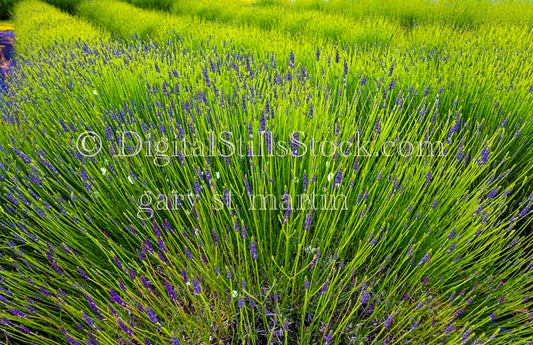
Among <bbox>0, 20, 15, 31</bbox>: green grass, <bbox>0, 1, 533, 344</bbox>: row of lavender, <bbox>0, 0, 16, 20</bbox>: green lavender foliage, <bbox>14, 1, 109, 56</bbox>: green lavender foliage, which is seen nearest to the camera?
<bbox>0, 1, 533, 344</bbox>: row of lavender

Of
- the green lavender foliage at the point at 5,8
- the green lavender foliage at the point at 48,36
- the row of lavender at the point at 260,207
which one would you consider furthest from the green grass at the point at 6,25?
the row of lavender at the point at 260,207

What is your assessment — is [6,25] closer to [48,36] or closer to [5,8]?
[5,8]

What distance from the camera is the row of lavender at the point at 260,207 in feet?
3.76

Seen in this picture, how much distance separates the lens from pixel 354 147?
1620 mm

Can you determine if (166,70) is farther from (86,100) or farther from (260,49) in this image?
(260,49)

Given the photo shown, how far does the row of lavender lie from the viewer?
114 centimetres

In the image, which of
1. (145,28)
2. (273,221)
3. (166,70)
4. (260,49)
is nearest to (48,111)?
(166,70)

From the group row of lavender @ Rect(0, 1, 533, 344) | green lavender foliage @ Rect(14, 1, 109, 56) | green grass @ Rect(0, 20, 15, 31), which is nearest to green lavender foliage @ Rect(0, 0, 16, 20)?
green grass @ Rect(0, 20, 15, 31)

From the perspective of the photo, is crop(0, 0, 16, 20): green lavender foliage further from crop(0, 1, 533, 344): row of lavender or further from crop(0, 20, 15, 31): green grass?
crop(0, 1, 533, 344): row of lavender

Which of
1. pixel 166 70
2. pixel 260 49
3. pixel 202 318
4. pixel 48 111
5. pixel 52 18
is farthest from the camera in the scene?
pixel 52 18

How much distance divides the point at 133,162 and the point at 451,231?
1.69 meters

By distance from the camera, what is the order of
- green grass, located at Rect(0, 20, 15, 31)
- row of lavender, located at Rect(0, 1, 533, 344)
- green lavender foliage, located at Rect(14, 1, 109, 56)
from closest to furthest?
1. row of lavender, located at Rect(0, 1, 533, 344)
2. green lavender foliage, located at Rect(14, 1, 109, 56)
3. green grass, located at Rect(0, 20, 15, 31)

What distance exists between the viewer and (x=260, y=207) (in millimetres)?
1328

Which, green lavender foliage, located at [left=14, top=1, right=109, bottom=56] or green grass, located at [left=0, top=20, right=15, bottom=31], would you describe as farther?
green grass, located at [left=0, top=20, right=15, bottom=31]
